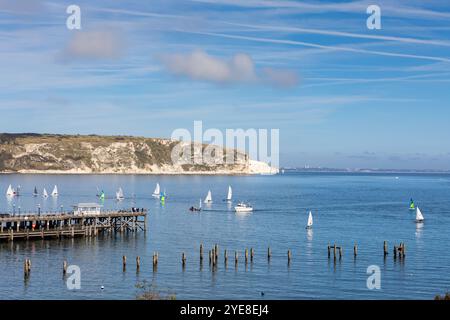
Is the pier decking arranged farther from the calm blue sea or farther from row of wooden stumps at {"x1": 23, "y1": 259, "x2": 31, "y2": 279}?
row of wooden stumps at {"x1": 23, "y1": 259, "x2": 31, "y2": 279}

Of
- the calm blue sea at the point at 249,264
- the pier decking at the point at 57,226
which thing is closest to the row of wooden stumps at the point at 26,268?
the calm blue sea at the point at 249,264

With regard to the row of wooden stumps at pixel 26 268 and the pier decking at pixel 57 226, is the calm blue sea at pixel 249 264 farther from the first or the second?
the pier decking at pixel 57 226

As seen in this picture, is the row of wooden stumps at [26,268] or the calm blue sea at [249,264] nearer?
the calm blue sea at [249,264]

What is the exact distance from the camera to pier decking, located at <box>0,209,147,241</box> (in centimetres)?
8169

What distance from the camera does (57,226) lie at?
290ft

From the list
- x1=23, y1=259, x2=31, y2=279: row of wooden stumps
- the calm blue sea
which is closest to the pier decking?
the calm blue sea

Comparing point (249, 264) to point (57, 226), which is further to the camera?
point (57, 226)

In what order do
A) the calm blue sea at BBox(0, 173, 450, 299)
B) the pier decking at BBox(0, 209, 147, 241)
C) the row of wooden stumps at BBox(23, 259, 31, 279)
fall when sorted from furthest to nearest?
the pier decking at BBox(0, 209, 147, 241) → the row of wooden stumps at BBox(23, 259, 31, 279) → the calm blue sea at BBox(0, 173, 450, 299)

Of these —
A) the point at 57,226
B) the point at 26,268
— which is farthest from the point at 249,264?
the point at 57,226

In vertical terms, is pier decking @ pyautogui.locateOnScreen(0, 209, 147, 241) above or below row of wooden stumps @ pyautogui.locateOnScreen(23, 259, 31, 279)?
above

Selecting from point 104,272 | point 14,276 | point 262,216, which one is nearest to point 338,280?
point 104,272

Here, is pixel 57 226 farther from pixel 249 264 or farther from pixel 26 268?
pixel 249 264

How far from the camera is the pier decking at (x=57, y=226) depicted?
81.7 metres
